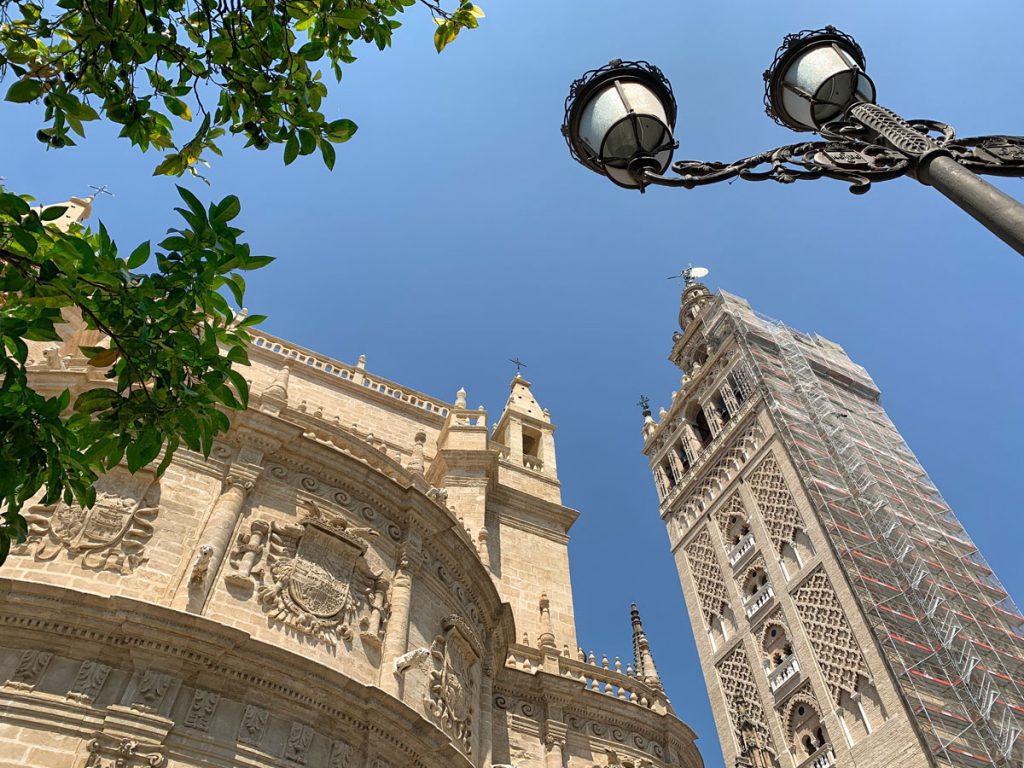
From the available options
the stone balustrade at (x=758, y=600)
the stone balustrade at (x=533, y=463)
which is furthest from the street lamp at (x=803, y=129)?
the stone balustrade at (x=758, y=600)

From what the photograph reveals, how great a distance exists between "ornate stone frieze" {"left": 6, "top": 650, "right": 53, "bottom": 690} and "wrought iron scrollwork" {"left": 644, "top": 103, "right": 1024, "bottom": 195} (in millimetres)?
8679

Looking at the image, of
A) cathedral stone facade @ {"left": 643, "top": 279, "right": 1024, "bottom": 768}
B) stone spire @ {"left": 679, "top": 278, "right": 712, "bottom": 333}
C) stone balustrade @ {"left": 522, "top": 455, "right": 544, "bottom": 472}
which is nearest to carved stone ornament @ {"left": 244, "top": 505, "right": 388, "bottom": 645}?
stone balustrade @ {"left": 522, "top": 455, "right": 544, "bottom": 472}

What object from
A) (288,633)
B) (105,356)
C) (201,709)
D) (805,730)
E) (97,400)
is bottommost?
(97,400)

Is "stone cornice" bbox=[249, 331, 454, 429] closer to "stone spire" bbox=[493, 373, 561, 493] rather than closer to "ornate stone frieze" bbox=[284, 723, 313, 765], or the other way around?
"stone spire" bbox=[493, 373, 561, 493]

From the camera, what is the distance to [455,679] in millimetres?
12820

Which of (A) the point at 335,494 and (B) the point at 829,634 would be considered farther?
(B) the point at 829,634

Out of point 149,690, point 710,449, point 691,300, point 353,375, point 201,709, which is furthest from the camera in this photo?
point 691,300

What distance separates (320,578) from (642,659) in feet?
27.2

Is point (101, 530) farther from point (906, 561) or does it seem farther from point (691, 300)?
point (691, 300)

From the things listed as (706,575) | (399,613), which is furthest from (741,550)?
A: (399,613)

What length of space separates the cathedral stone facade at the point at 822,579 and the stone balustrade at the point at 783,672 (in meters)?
0.06

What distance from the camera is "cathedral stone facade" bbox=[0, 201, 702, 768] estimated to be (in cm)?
946

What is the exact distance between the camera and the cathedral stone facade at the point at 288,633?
9.46 metres

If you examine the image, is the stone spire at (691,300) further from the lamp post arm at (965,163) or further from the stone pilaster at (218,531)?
the lamp post arm at (965,163)
